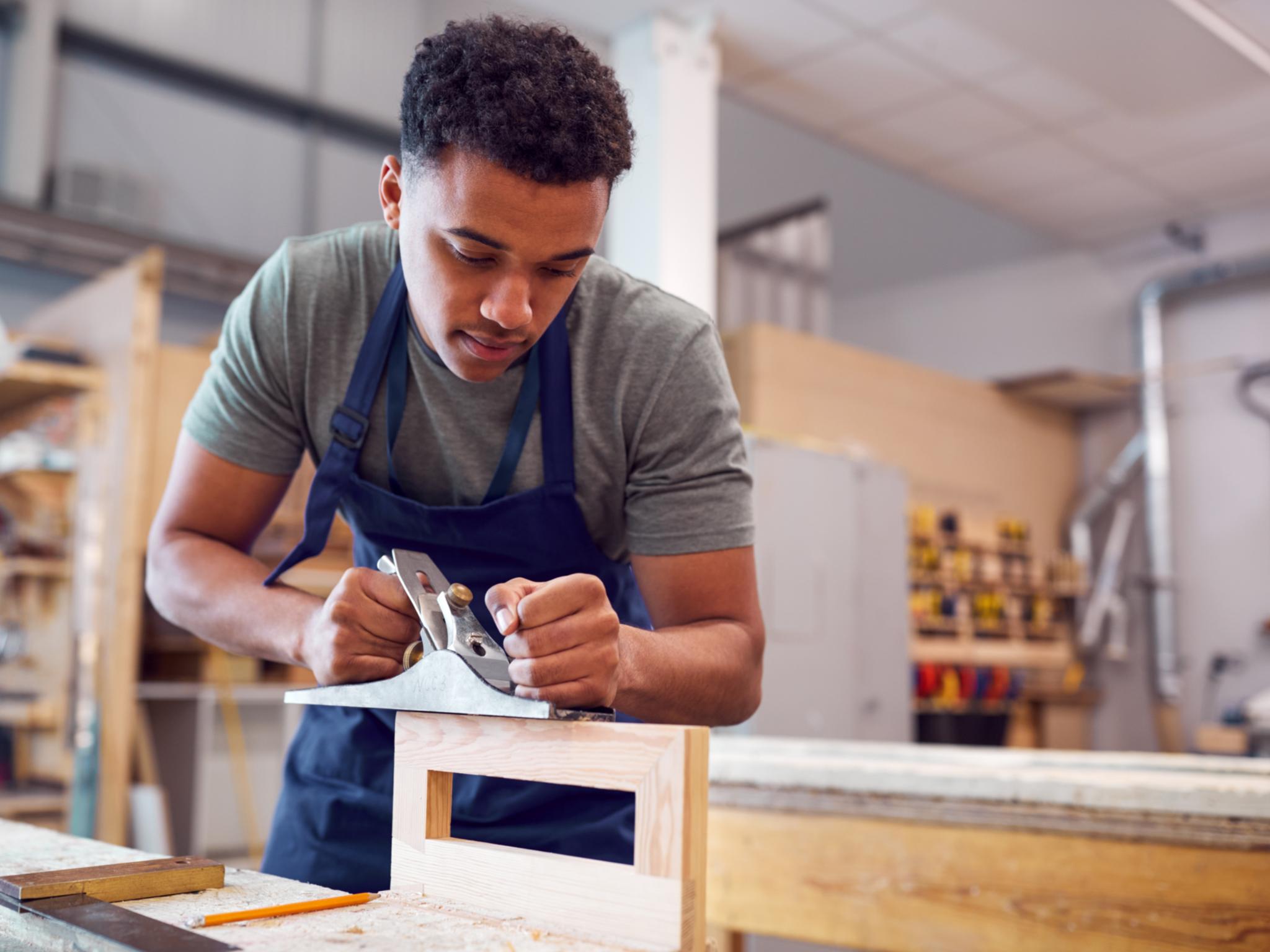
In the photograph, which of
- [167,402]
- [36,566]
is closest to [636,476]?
[36,566]

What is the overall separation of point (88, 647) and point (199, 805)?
99 centimetres

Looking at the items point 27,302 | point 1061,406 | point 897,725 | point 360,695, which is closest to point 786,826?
point 360,695

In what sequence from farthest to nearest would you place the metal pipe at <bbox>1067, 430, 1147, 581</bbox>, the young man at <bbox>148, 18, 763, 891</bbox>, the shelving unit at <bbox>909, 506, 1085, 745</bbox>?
the metal pipe at <bbox>1067, 430, 1147, 581</bbox>
the shelving unit at <bbox>909, 506, 1085, 745</bbox>
the young man at <bbox>148, 18, 763, 891</bbox>

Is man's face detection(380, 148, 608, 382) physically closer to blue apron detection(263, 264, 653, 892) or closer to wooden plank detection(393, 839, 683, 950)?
blue apron detection(263, 264, 653, 892)

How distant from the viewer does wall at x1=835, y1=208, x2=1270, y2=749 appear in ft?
21.7

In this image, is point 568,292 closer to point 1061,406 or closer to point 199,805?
point 199,805

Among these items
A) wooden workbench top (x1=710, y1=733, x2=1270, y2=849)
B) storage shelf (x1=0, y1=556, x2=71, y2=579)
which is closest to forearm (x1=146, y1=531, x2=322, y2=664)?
wooden workbench top (x1=710, y1=733, x2=1270, y2=849)

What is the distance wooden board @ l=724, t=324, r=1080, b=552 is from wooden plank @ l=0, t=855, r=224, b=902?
393 centimetres

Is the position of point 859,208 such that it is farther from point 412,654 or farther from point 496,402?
point 412,654

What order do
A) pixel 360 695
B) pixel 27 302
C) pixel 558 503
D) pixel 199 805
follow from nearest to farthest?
pixel 360 695
pixel 558 503
pixel 199 805
pixel 27 302

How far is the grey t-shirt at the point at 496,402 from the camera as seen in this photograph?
1.23m

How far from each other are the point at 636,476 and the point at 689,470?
0.20ft

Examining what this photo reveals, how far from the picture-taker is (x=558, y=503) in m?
1.25

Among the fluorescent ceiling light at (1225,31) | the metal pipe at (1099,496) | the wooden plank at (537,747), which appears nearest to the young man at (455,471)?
the wooden plank at (537,747)
